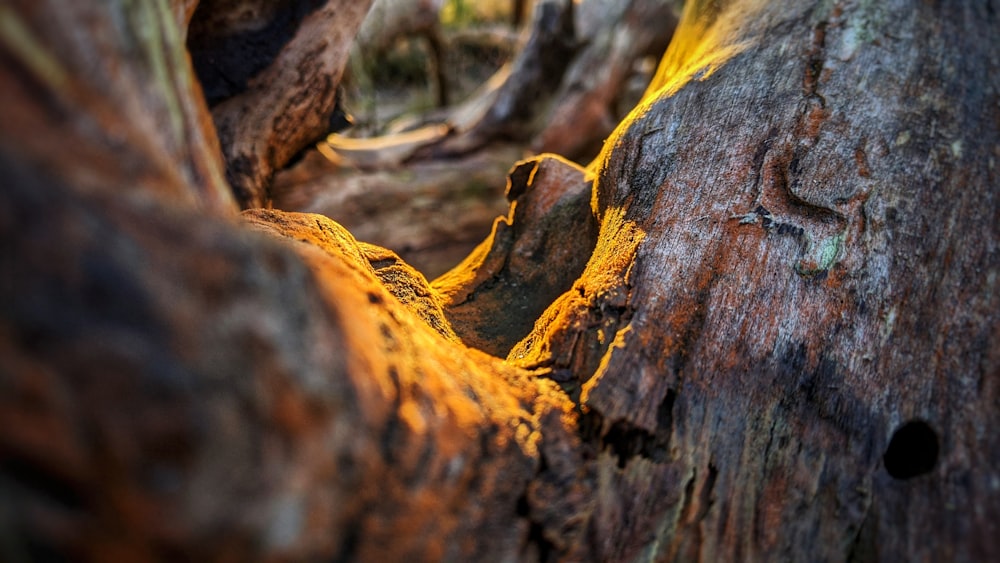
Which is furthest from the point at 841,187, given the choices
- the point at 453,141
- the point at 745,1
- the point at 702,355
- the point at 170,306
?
the point at 453,141

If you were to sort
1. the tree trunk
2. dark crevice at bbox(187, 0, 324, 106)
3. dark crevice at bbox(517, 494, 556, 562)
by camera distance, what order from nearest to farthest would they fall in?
the tree trunk < dark crevice at bbox(517, 494, 556, 562) < dark crevice at bbox(187, 0, 324, 106)

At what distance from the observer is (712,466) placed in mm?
1360

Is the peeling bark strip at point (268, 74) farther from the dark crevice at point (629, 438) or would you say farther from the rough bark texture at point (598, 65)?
the rough bark texture at point (598, 65)

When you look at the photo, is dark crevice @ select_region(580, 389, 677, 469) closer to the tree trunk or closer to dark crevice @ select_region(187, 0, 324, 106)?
the tree trunk

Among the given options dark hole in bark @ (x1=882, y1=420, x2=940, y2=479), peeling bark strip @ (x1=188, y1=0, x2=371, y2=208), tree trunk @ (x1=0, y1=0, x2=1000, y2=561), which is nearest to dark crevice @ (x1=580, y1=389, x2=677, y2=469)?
tree trunk @ (x1=0, y1=0, x2=1000, y2=561)

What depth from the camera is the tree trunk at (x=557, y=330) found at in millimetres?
784

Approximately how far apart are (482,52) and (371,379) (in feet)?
24.9

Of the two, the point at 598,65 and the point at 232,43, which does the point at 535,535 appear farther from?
the point at 598,65

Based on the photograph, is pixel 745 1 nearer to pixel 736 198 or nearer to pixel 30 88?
pixel 736 198

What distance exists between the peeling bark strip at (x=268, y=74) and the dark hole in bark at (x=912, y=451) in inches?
87.2

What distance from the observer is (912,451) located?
141 cm

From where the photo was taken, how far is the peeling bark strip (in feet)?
7.36

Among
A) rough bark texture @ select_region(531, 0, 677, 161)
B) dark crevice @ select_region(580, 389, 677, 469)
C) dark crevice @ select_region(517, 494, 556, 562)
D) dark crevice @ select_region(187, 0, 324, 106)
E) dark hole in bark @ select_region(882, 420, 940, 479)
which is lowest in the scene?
dark crevice @ select_region(517, 494, 556, 562)

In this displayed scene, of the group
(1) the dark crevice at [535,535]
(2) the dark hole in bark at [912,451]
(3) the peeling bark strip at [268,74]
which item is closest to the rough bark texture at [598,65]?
(3) the peeling bark strip at [268,74]
